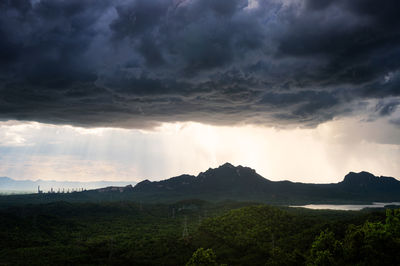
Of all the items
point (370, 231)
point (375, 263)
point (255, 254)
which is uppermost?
point (370, 231)

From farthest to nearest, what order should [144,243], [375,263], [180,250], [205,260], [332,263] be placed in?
1. [144,243]
2. [180,250]
3. [205,260]
4. [332,263]
5. [375,263]

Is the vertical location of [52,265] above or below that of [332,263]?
below

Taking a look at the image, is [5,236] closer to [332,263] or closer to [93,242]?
[93,242]

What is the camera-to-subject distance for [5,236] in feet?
639

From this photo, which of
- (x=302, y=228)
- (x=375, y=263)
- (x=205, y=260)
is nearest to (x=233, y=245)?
(x=302, y=228)

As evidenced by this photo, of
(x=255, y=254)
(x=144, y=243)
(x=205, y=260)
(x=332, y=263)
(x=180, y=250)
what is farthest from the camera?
(x=144, y=243)

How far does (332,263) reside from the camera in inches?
3691

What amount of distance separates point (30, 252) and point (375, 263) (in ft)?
520

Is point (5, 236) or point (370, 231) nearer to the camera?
point (370, 231)

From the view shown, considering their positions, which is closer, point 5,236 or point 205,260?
point 205,260

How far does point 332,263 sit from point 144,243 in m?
124

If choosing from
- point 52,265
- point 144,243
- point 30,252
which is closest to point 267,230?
point 144,243

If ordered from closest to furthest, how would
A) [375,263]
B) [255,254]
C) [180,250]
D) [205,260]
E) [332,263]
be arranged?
[375,263] < [332,263] < [205,260] < [255,254] < [180,250]

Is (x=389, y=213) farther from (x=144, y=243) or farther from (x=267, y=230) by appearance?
(x=144, y=243)
